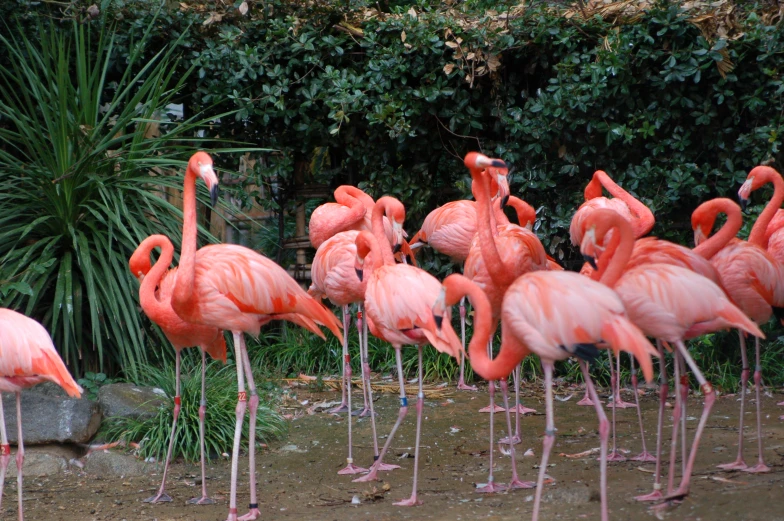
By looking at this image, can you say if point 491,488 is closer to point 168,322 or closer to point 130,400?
point 168,322

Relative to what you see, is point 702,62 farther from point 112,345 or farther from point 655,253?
point 112,345

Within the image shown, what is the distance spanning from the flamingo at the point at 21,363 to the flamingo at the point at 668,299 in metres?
2.49

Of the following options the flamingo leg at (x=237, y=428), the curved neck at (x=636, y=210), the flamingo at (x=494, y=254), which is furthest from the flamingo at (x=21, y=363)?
the curved neck at (x=636, y=210)

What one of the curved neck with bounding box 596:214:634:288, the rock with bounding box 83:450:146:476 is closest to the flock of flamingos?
the curved neck with bounding box 596:214:634:288

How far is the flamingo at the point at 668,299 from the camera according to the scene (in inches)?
136

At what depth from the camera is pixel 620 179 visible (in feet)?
21.5

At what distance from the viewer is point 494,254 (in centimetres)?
431

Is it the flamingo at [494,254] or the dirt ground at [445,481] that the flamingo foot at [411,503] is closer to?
the dirt ground at [445,481]

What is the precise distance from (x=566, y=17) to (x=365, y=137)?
1.99 m

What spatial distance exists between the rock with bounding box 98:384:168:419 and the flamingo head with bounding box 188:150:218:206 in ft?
5.46

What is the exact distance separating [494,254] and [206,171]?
1490mm

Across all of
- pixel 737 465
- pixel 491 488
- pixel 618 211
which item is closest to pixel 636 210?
pixel 618 211

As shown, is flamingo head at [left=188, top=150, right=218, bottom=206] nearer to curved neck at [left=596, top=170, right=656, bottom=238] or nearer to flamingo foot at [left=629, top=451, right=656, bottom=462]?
flamingo foot at [left=629, top=451, right=656, bottom=462]

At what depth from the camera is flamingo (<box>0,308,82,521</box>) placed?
3.89 metres
